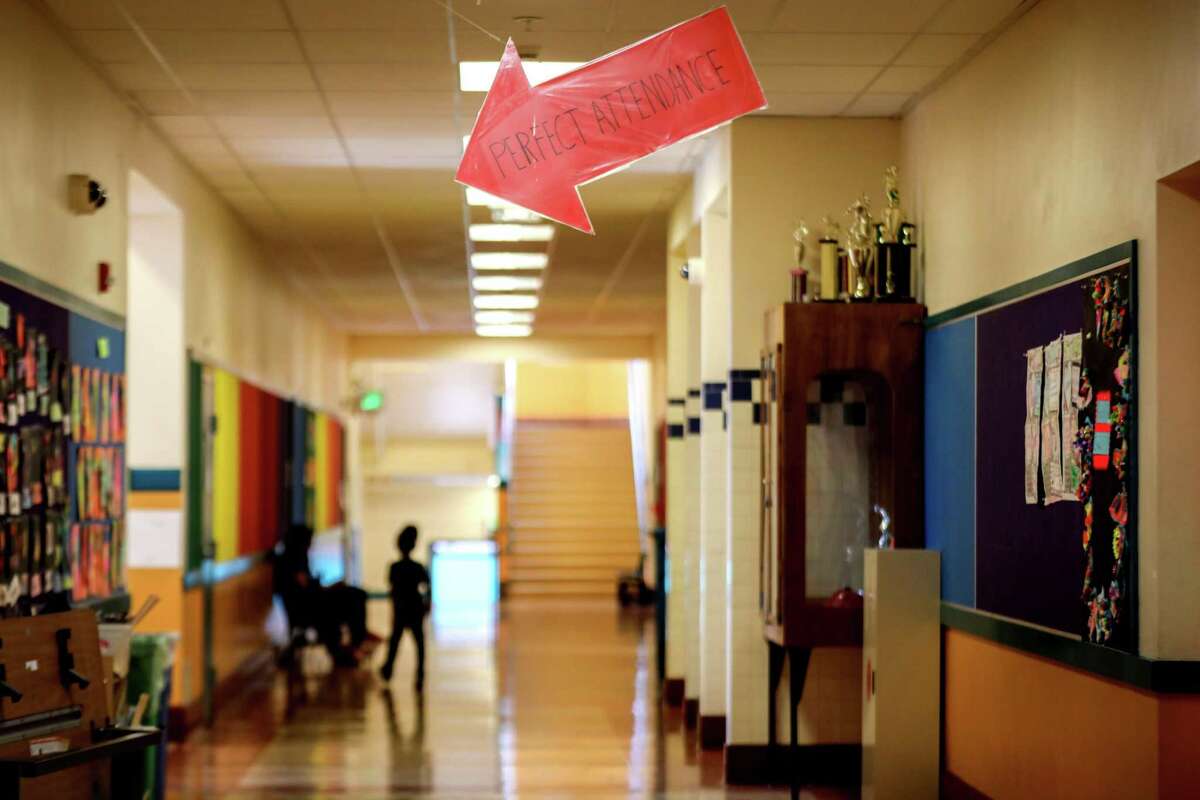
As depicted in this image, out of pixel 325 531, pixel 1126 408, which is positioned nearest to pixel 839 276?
pixel 1126 408

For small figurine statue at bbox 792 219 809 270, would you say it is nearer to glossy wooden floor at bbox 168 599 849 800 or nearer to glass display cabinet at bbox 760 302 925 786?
glass display cabinet at bbox 760 302 925 786

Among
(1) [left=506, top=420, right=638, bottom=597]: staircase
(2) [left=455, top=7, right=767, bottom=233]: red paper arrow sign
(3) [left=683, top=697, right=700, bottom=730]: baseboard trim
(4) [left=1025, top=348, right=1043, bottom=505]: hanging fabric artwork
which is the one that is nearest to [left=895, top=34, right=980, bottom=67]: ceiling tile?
(4) [left=1025, top=348, right=1043, bottom=505]: hanging fabric artwork

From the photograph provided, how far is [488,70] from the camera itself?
664cm

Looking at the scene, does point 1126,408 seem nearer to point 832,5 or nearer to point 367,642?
point 832,5

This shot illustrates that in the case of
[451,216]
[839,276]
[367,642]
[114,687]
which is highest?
[451,216]

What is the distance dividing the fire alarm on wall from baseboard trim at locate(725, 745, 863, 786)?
3.81m

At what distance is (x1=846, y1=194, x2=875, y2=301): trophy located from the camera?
6828 millimetres

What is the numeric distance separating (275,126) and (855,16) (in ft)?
11.0

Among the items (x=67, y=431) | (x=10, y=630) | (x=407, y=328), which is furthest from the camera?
(x=407, y=328)

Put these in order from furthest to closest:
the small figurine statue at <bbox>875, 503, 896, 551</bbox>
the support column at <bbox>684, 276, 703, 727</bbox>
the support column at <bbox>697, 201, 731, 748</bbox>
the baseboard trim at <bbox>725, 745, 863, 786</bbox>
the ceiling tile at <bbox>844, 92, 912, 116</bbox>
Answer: the support column at <bbox>684, 276, 703, 727</bbox>
the support column at <bbox>697, 201, 731, 748</bbox>
the baseboard trim at <bbox>725, 745, 863, 786</bbox>
the ceiling tile at <bbox>844, 92, 912, 116</bbox>
the small figurine statue at <bbox>875, 503, 896, 551</bbox>

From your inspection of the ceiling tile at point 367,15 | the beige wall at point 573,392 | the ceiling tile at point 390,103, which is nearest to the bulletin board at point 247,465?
the ceiling tile at point 390,103

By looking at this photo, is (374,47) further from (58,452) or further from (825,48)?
(58,452)

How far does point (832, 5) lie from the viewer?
5629mm

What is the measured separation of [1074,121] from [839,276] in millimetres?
2107
